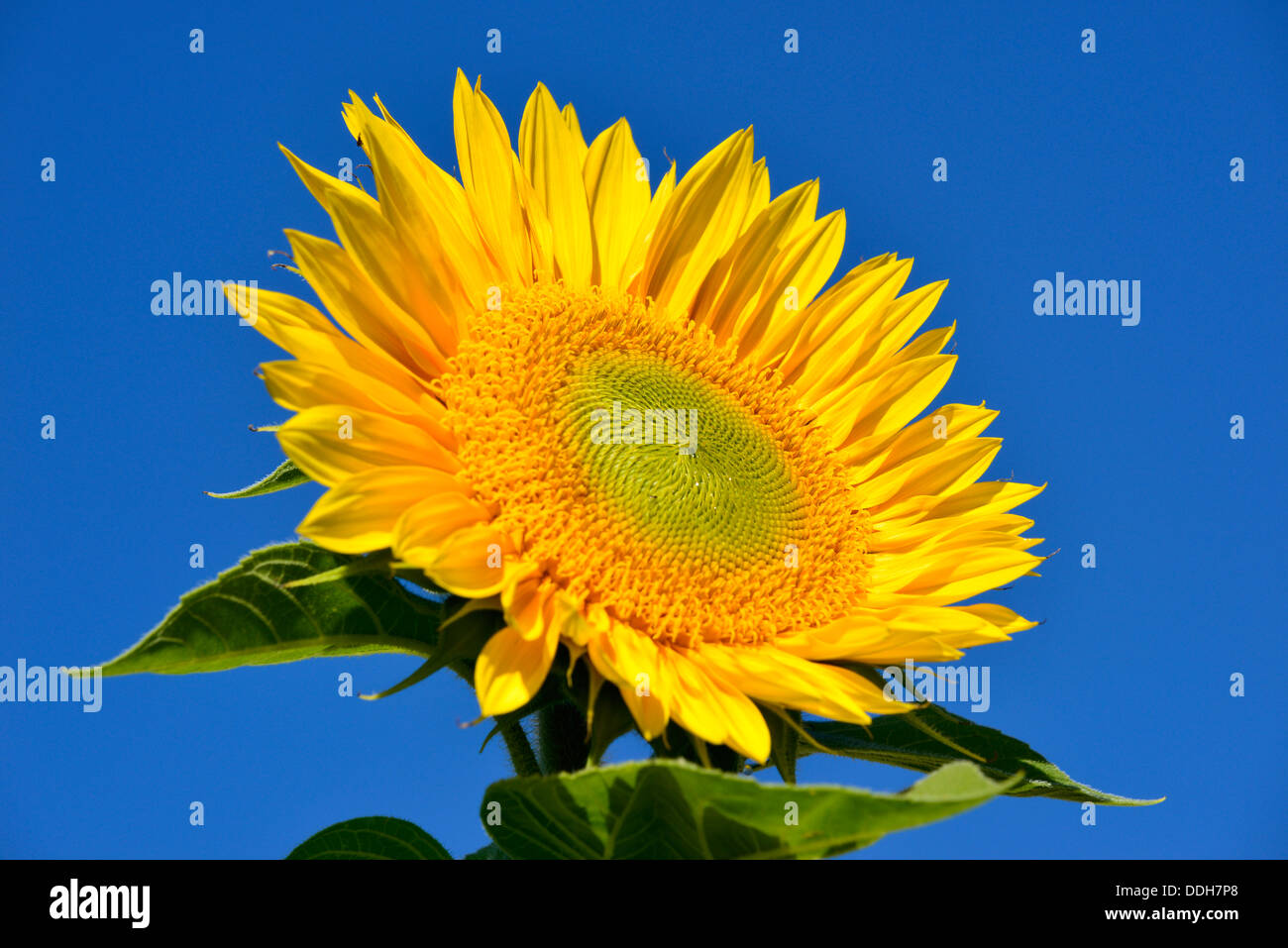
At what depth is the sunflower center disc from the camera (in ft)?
10.2

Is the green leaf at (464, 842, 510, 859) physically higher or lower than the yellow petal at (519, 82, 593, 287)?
lower

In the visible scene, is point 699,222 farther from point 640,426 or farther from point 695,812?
point 695,812

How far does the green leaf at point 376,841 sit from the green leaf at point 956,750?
3.81 ft

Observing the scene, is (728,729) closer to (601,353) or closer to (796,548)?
(796,548)

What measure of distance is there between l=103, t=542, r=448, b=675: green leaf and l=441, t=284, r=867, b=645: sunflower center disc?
42 cm

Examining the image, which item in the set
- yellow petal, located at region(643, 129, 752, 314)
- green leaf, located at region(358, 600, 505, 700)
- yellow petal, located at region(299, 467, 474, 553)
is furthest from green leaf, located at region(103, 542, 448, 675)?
yellow petal, located at region(643, 129, 752, 314)

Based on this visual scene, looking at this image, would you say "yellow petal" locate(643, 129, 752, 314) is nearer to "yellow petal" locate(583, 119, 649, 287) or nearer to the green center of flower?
"yellow petal" locate(583, 119, 649, 287)

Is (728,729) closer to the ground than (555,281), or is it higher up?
closer to the ground

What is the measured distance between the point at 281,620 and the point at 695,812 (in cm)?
111

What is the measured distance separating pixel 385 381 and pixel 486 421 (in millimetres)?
361

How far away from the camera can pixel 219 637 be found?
2521mm

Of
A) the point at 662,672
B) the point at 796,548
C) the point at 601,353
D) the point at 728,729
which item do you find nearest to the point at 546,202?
the point at 601,353

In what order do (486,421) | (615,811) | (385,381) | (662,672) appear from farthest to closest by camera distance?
(486,421), (385,381), (662,672), (615,811)

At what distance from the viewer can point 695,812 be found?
→ 2.31 m
